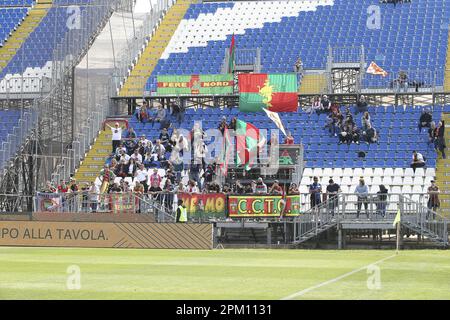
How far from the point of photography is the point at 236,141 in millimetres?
38875

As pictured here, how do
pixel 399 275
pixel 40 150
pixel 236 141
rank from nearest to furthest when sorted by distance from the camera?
pixel 399 275, pixel 236 141, pixel 40 150

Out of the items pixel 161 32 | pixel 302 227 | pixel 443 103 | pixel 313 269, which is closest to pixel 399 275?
pixel 313 269

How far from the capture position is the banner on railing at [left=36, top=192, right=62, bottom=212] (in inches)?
1377

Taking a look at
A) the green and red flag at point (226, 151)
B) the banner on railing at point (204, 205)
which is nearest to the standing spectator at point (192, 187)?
→ the banner on railing at point (204, 205)

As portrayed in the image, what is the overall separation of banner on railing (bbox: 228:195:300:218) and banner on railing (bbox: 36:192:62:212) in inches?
235

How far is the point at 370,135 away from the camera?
136 feet

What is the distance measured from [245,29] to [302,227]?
20561mm

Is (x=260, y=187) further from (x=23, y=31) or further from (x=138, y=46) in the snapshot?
(x=23, y=31)

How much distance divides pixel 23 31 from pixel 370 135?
75.9 feet

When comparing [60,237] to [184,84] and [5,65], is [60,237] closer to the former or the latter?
[184,84]

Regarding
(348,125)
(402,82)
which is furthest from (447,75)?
(348,125)

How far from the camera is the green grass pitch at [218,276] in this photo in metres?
15.6

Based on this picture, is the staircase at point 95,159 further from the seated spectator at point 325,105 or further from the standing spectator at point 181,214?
the standing spectator at point 181,214

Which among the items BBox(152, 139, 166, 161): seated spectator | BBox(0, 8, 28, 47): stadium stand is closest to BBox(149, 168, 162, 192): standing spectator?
BBox(152, 139, 166, 161): seated spectator
